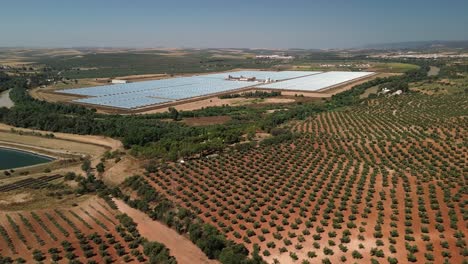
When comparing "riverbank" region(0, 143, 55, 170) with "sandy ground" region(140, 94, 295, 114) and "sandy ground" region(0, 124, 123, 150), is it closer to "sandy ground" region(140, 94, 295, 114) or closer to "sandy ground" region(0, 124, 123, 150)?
"sandy ground" region(0, 124, 123, 150)

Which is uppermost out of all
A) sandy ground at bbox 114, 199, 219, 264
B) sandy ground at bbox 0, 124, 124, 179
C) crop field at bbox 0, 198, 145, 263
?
sandy ground at bbox 0, 124, 124, 179

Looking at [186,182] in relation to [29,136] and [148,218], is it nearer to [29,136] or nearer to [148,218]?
[148,218]

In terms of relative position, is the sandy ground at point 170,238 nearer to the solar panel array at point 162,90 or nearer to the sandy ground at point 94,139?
the sandy ground at point 94,139

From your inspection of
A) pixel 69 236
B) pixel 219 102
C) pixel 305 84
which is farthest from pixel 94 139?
pixel 305 84

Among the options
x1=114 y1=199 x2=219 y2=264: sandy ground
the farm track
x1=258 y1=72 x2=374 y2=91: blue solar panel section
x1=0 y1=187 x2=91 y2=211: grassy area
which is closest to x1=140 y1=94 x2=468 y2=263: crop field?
x1=114 y1=199 x2=219 y2=264: sandy ground

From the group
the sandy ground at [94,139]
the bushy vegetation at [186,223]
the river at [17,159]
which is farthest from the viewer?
the sandy ground at [94,139]

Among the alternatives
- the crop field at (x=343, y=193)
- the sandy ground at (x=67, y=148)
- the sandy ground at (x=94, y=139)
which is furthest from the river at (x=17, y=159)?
the crop field at (x=343, y=193)
